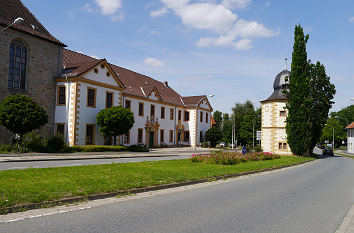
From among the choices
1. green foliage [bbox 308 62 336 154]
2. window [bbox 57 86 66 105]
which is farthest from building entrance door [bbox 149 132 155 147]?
green foliage [bbox 308 62 336 154]

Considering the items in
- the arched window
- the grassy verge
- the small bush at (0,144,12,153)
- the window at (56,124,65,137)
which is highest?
the arched window

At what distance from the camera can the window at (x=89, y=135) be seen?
29.8 meters

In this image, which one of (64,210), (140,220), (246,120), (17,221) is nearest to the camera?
(17,221)

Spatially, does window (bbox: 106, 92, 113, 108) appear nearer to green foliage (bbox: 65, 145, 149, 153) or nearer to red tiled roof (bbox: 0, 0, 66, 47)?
green foliage (bbox: 65, 145, 149, 153)

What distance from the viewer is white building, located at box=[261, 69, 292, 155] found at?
4281cm

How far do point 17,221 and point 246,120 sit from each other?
241ft

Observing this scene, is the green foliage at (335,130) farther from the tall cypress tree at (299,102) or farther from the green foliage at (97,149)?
the green foliage at (97,149)

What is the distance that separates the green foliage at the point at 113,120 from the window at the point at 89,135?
45.1 inches

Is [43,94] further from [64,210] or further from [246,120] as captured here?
[246,120]

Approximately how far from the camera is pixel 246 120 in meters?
76.4

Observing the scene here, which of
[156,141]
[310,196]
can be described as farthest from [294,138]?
[310,196]

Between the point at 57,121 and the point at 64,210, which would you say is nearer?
the point at 64,210

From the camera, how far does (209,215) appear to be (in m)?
6.82

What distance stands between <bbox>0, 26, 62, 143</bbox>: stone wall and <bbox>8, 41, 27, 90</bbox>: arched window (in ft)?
1.09
